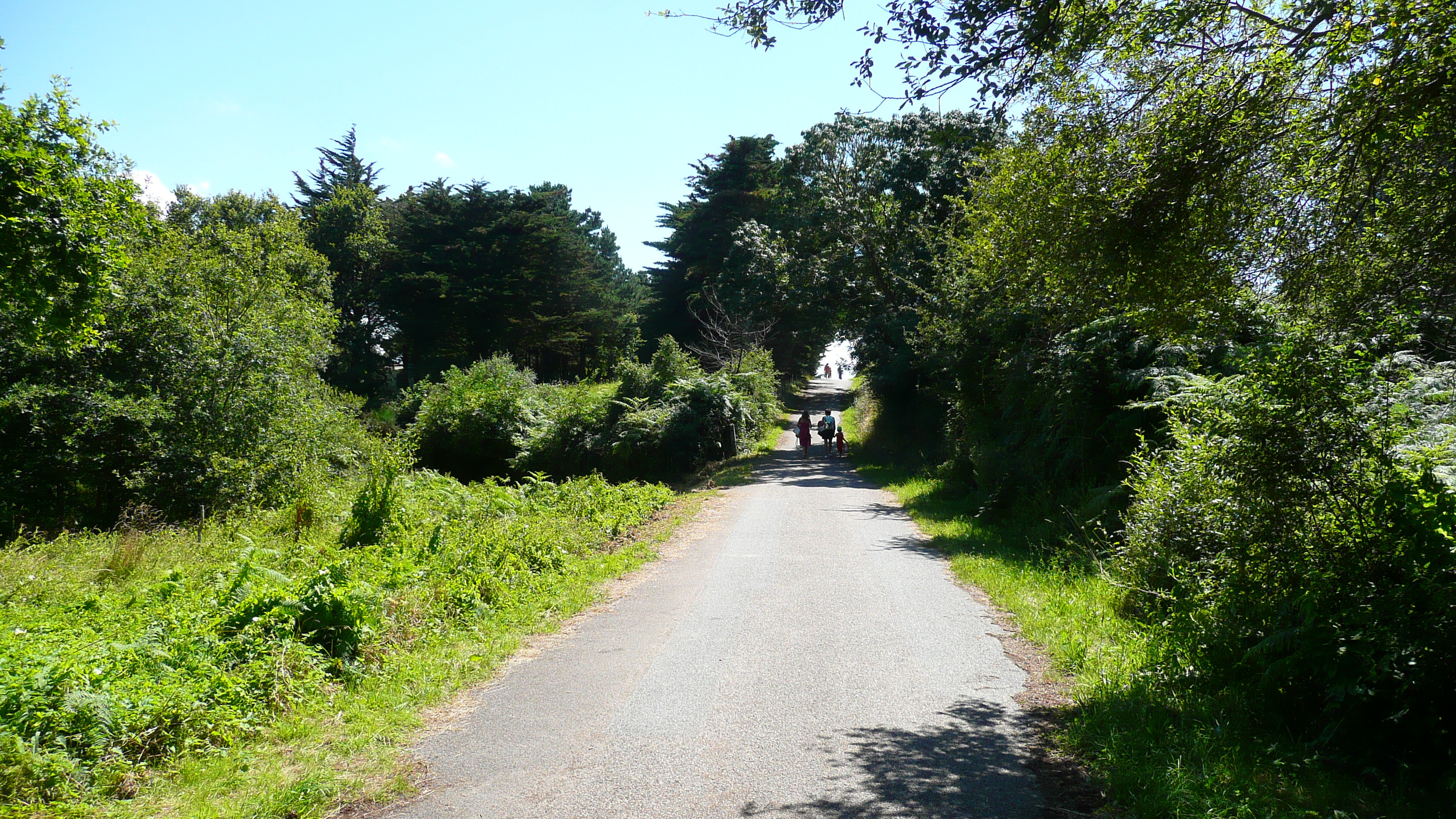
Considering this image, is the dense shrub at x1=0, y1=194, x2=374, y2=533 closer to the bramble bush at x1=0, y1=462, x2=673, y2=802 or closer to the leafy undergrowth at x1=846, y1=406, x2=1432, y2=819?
the bramble bush at x1=0, y1=462, x2=673, y2=802

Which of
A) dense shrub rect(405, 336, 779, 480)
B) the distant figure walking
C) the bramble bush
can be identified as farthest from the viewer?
the distant figure walking

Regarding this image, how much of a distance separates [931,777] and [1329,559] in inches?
116

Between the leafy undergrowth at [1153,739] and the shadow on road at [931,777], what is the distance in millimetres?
492

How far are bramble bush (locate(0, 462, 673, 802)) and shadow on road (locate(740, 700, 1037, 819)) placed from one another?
143 inches

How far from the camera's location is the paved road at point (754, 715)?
4.46 meters

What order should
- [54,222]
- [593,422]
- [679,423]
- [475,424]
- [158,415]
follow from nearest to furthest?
[54,222], [158,415], [679,423], [593,422], [475,424]

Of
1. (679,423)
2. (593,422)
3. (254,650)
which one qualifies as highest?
(593,422)

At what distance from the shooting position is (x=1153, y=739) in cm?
520


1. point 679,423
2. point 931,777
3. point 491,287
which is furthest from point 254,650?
point 491,287

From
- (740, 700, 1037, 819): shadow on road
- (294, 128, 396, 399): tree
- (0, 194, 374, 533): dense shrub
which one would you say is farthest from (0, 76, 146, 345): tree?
(294, 128, 396, 399): tree

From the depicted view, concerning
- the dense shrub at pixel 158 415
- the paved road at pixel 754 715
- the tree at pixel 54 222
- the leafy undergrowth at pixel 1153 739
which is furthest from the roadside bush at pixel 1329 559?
the dense shrub at pixel 158 415

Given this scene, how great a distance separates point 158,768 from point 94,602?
4.77 metres

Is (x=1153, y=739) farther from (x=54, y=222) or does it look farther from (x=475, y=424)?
(x=475, y=424)

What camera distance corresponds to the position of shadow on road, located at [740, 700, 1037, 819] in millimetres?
4312
